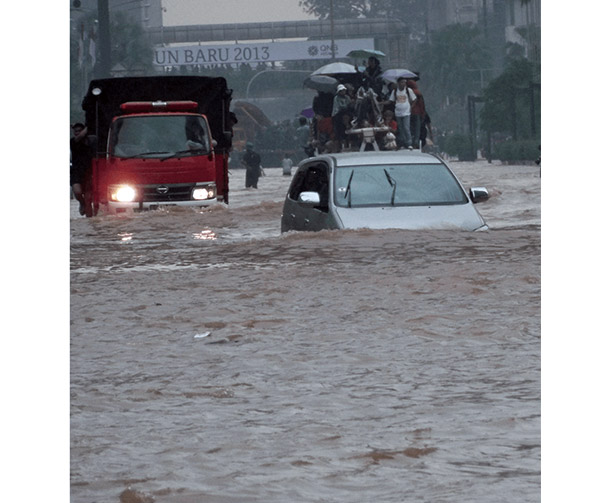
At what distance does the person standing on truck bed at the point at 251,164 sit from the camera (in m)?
42.0

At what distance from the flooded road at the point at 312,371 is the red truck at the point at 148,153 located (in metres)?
3.52

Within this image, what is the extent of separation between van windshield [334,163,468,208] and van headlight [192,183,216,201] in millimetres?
6748

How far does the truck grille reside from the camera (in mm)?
21562

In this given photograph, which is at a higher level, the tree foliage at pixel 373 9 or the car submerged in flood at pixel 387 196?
the tree foliage at pixel 373 9

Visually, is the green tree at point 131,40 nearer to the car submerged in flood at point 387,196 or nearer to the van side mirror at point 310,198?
the car submerged in flood at point 387,196

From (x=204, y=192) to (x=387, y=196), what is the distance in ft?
24.2

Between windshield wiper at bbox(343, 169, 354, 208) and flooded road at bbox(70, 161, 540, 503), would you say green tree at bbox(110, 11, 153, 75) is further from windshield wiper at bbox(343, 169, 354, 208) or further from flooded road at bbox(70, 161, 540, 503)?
windshield wiper at bbox(343, 169, 354, 208)

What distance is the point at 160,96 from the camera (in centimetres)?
2389

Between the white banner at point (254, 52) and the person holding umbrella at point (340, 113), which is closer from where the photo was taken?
the person holding umbrella at point (340, 113)

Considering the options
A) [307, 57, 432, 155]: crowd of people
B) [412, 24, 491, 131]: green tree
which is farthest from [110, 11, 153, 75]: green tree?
[307, 57, 432, 155]: crowd of people

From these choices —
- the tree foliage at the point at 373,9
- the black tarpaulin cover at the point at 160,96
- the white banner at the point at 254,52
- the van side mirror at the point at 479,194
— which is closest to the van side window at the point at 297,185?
the van side mirror at the point at 479,194

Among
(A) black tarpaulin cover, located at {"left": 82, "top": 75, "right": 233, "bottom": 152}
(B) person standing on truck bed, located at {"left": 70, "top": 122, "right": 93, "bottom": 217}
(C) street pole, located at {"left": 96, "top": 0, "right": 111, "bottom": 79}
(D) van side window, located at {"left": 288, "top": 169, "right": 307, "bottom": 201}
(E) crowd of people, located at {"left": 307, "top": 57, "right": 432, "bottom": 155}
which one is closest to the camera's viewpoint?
(D) van side window, located at {"left": 288, "top": 169, "right": 307, "bottom": 201}

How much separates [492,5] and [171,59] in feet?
109
